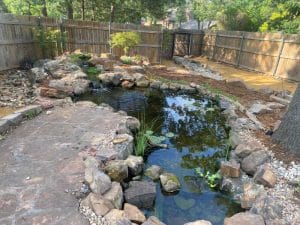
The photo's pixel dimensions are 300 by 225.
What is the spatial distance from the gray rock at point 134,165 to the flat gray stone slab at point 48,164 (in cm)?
44

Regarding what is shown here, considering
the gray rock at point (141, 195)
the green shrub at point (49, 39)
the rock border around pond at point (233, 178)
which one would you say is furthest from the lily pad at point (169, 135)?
the green shrub at point (49, 39)

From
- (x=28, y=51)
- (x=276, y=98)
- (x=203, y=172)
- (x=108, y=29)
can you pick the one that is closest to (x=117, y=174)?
(x=203, y=172)

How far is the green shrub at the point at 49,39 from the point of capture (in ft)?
30.6

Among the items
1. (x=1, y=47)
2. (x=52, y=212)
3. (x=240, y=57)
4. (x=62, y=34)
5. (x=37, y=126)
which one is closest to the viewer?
(x=52, y=212)

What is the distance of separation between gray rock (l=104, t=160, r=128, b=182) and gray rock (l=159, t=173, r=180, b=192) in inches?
20.8

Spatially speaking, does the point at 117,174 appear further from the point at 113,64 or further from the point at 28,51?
the point at 28,51

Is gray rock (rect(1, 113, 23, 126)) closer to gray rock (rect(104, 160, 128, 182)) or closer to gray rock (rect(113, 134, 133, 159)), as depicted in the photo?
gray rock (rect(113, 134, 133, 159))

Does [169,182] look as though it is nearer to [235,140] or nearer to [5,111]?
[235,140]

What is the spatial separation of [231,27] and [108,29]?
751 cm

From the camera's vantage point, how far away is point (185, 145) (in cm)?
481

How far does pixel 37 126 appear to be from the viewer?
4.36m

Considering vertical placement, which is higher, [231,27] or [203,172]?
[231,27]

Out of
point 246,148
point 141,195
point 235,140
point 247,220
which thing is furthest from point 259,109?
point 141,195

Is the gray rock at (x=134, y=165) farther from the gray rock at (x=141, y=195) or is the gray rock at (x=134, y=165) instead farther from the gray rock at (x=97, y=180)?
the gray rock at (x=97, y=180)
